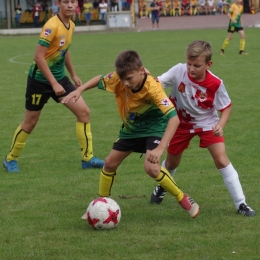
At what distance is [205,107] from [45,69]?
2.13 m

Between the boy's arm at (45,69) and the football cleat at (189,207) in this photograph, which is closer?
the football cleat at (189,207)

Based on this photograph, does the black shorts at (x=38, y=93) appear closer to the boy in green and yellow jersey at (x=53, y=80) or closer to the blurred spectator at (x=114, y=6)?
the boy in green and yellow jersey at (x=53, y=80)

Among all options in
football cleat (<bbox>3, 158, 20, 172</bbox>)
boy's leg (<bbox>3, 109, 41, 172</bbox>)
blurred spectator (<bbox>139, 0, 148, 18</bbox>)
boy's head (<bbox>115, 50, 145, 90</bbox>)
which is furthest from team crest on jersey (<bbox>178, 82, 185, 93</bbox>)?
blurred spectator (<bbox>139, 0, 148, 18</bbox>)

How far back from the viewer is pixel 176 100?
579cm

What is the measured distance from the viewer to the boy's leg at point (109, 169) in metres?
5.62

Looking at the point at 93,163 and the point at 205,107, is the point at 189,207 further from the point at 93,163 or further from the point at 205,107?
the point at 93,163

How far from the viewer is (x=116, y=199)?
20.6 ft

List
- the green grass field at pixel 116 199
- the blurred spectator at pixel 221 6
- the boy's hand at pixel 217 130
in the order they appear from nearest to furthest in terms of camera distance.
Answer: the green grass field at pixel 116 199, the boy's hand at pixel 217 130, the blurred spectator at pixel 221 6

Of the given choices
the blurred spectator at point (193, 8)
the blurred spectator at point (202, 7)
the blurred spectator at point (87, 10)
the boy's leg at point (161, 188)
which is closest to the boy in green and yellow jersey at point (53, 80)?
the boy's leg at point (161, 188)

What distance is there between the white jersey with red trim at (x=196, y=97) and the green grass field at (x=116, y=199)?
79 cm

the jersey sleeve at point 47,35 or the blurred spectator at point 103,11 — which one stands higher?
the jersey sleeve at point 47,35

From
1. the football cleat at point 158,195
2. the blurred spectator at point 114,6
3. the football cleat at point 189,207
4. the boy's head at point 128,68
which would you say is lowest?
the blurred spectator at point 114,6

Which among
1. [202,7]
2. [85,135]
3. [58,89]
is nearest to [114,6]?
[202,7]

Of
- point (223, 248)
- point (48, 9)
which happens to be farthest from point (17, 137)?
point (48, 9)
